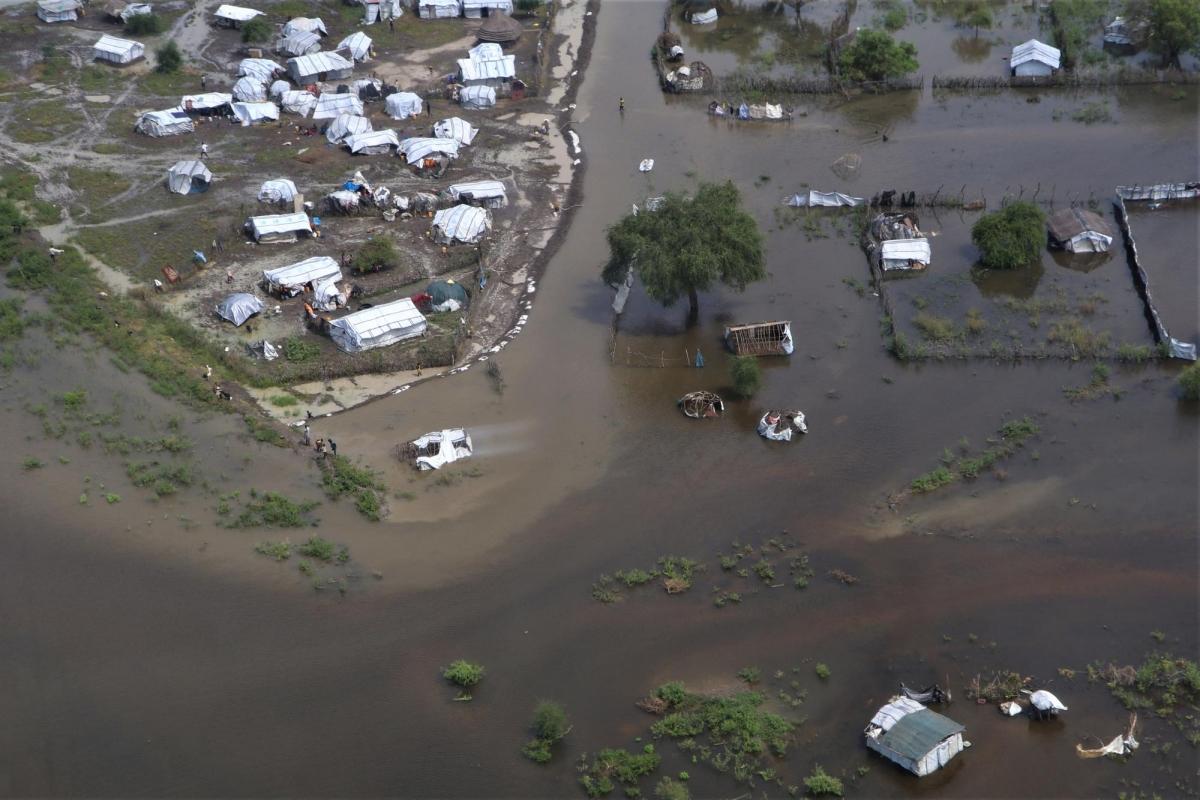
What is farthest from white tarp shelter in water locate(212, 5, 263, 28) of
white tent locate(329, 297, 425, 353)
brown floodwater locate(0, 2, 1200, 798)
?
white tent locate(329, 297, 425, 353)

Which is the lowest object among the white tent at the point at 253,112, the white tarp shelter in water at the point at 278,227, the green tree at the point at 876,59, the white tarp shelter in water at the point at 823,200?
the white tarp shelter in water at the point at 278,227

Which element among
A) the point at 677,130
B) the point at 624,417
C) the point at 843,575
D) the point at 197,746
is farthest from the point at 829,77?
the point at 197,746

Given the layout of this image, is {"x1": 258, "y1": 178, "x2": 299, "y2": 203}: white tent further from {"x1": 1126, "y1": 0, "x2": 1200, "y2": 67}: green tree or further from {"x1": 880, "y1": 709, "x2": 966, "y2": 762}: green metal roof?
{"x1": 1126, "y1": 0, "x2": 1200, "y2": 67}: green tree

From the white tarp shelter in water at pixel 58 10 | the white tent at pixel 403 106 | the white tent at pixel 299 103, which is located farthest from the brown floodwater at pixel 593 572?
the white tarp shelter in water at pixel 58 10

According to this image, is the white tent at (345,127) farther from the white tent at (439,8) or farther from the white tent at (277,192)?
the white tent at (439,8)

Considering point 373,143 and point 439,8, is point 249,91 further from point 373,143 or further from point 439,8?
point 439,8

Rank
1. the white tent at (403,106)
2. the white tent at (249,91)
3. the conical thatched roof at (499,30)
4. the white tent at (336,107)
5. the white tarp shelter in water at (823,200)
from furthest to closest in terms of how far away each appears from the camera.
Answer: the conical thatched roof at (499,30), the white tent at (249,91), the white tent at (403,106), the white tent at (336,107), the white tarp shelter in water at (823,200)
